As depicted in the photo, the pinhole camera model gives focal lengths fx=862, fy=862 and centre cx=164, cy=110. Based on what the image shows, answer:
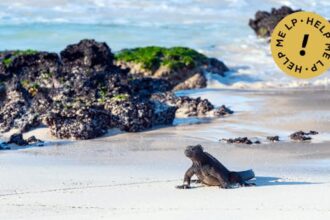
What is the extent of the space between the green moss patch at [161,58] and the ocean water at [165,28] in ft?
2.20

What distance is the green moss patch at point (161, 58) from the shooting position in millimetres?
15867

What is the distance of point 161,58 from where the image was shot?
1622 cm

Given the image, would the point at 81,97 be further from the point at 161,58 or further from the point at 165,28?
the point at 165,28

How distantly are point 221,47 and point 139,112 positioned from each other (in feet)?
34.8

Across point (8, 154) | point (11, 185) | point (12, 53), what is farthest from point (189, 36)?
point (11, 185)

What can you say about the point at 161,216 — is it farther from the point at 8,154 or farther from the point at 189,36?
the point at 189,36

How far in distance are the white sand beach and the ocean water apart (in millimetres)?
4205

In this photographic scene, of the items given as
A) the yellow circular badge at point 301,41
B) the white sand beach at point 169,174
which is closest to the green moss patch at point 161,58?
the white sand beach at point 169,174

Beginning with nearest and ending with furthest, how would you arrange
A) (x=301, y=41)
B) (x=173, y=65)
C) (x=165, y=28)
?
(x=301, y=41), (x=173, y=65), (x=165, y=28)

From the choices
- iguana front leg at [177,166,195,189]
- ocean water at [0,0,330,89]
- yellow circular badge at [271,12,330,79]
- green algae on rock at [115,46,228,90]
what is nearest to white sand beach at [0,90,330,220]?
iguana front leg at [177,166,195,189]

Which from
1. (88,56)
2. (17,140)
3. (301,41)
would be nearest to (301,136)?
(301,41)

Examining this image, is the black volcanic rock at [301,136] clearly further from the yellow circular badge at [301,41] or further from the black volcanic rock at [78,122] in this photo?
the black volcanic rock at [78,122]

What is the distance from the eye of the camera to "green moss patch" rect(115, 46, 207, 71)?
15.9 metres

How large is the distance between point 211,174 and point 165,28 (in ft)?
60.7
